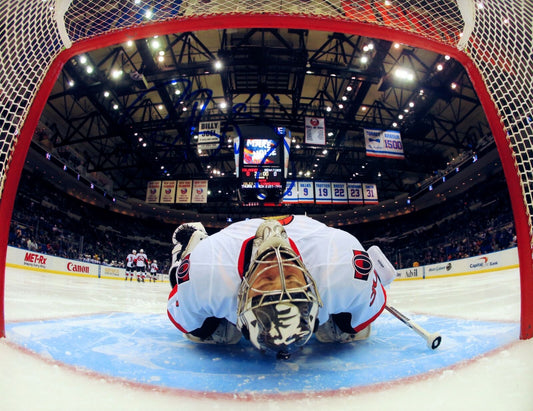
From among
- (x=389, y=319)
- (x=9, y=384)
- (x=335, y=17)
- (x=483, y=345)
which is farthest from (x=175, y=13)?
(x=389, y=319)

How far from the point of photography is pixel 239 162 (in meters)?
8.88

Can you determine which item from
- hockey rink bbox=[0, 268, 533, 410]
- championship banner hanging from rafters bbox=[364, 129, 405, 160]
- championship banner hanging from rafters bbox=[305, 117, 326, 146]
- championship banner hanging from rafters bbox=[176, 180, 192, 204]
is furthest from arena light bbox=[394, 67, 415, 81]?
hockey rink bbox=[0, 268, 533, 410]

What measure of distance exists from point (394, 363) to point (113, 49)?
1152cm

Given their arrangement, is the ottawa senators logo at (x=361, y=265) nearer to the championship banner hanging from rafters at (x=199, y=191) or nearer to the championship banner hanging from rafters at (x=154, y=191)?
the championship banner hanging from rafters at (x=199, y=191)

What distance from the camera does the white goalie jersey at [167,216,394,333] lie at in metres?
1.05

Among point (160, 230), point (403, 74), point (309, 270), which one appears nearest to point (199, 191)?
point (403, 74)

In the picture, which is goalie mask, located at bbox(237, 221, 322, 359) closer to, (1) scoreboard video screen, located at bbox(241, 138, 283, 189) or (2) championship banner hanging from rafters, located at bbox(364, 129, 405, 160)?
(1) scoreboard video screen, located at bbox(241, 138, 283, 189)

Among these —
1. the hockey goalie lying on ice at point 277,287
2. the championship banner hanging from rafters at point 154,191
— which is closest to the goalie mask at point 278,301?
the hockey goalie lying on ice at point 277,287

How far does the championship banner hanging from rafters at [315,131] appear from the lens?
406 inches

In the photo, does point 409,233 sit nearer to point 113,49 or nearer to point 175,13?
→ point 113,49

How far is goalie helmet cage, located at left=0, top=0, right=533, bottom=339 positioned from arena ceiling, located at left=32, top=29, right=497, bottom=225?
25.6 ft

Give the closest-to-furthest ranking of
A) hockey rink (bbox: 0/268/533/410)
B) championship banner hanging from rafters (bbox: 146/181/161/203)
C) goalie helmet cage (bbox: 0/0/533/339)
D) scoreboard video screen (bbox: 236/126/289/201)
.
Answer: hockey rink (bbox: 0/268/533/410) → goalie helmet cage (bbox: 0/0/533/339) → scoreboard video screen (bbox: 236/126/289/201) → championship banner hanging from rafters (bbox: 146/181/161/203)

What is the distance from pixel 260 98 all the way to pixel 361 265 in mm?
12374

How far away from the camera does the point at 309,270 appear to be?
110cm
